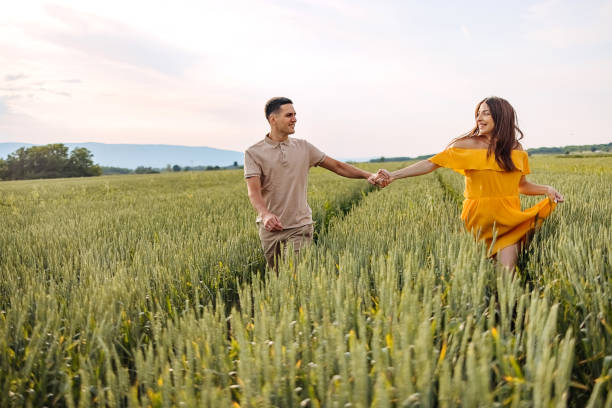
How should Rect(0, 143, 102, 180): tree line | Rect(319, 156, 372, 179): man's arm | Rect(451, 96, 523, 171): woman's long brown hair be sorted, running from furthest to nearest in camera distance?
1. Rect(0, 143, 102, 180): tree line
2. Rect(319, 156, 372, 179): man's arm
3. Rect(451, 96, 523, 171): woman's long brown hair

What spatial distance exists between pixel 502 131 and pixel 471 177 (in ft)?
1.41

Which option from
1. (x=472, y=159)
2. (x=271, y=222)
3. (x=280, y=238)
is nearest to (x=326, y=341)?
(x=271, y=222)

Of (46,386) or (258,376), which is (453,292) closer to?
(258,376)

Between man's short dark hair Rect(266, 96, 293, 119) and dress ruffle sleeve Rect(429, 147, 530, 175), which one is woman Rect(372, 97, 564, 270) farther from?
man's short dark hair Rect(266, 96, 293, 119)

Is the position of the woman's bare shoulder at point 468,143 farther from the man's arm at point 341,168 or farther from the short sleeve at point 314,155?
the short sleeve at point 314,155

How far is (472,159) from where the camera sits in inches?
131

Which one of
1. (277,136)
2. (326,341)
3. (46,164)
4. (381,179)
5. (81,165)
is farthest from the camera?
(81,165)

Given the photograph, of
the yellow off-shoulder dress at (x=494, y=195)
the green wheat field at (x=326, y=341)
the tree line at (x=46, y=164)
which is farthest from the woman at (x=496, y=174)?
the tree line at (x=46, y=164)

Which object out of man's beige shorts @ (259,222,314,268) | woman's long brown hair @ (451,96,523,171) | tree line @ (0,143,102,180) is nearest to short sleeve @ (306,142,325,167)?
man's beige shorts @ (259,222,314,268)

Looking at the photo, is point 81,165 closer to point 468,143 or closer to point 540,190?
point 468,143

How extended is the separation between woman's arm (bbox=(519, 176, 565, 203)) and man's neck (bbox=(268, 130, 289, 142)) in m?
2.07

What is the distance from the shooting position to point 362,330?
1.26 m

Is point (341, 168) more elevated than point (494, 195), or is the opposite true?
point (341, 168)

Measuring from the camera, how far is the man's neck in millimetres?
3471
